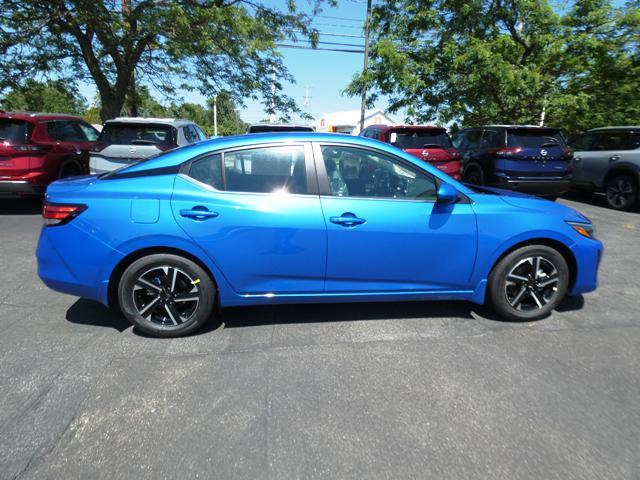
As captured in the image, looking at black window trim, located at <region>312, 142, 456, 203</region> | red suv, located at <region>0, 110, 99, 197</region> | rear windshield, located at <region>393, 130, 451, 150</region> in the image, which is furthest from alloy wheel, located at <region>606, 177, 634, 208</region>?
red suv, located at <region>0, 110, 99, 197</region>

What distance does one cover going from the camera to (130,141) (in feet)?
23.4

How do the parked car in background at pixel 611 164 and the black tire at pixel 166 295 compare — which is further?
the parked car in background at pixel 611 164

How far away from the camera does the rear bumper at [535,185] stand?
8562mm

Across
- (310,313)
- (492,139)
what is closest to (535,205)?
(310,313)

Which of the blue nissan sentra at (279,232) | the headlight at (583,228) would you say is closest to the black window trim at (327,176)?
the blue nissan sentra at (279,232)

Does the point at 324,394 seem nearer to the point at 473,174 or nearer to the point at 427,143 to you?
the point at 427,143

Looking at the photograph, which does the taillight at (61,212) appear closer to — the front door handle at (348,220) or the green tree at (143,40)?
the front door handle at (348,220)

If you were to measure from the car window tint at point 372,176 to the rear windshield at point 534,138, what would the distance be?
6.09m

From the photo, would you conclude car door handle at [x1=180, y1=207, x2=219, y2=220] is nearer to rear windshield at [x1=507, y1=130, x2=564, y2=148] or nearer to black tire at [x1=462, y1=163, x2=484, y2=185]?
rear windshield at [x1=507, y1=130, x2=564, y2=148]

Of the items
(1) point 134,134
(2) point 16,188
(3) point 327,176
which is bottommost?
(2) point 16,188

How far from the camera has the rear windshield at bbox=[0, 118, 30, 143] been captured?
23.3ft

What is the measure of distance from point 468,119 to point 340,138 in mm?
12223

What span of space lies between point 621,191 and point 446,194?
784 cm

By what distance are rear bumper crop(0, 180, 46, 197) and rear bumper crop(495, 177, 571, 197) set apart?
8.32m
